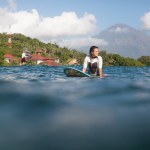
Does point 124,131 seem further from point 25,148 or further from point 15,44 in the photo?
point 15,44

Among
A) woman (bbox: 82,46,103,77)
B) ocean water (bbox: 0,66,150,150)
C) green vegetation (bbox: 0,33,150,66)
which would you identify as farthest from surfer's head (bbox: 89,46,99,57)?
green vegetation (bbox: 0,33,150,66)

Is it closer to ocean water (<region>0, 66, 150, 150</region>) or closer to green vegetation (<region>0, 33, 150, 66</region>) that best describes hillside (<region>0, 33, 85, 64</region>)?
green vegetation (<region>0, 33, 150, 66</region>)

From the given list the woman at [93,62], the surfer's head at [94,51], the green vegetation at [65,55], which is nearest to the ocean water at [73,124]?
the surfer's head at [94,51]

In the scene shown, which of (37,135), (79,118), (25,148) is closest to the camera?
(25,148)

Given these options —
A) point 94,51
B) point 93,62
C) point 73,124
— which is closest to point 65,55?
point 93,62

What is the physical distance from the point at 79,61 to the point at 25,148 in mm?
119876

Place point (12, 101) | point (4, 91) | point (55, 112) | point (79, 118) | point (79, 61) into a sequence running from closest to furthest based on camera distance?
point (79, 118), point (55, 112), point (12, 101), point (4, 91), point (79, 61)

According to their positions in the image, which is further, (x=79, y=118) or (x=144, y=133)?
(x=79, y=118)

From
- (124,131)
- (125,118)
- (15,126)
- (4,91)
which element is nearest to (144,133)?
(124,131)

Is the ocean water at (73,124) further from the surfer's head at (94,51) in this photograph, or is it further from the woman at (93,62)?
the woman at (93,62)

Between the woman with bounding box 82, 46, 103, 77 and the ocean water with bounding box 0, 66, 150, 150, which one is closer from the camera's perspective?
the ocean water with bounding box 0, 66, 150, 150

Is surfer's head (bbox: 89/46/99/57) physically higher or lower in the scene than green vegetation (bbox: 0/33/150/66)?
higher

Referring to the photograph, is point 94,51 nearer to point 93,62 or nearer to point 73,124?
point 93,62

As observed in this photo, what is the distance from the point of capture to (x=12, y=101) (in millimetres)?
3715
